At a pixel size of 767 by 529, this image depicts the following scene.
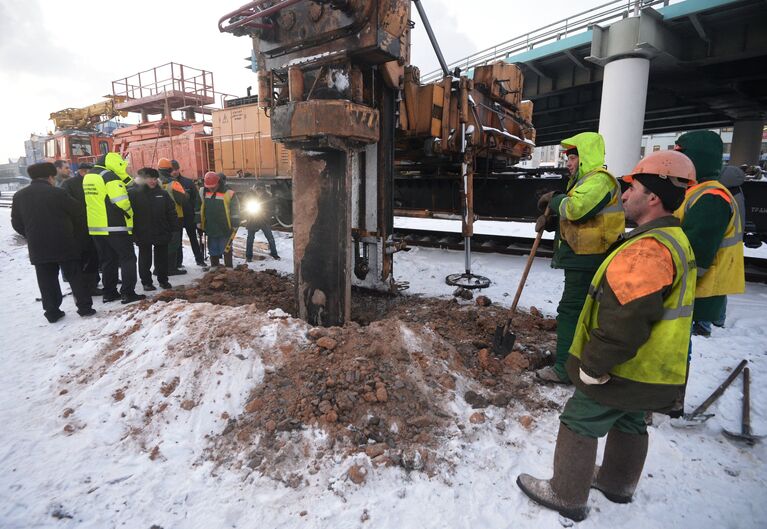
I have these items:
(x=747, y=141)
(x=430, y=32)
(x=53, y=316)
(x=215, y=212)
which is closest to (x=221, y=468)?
(x=53, y=316)

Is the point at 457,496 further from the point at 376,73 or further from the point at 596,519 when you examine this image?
the point at 376,73

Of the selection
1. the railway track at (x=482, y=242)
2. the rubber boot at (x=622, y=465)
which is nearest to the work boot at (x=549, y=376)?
the rubber boot at (x=622, y=465)

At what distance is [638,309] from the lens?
5.37ft

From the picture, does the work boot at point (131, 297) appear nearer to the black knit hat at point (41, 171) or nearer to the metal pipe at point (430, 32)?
the black knit hat at point (41, 171)

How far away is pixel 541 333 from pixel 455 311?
3.08ft

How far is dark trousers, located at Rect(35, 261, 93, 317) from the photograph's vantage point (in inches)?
185

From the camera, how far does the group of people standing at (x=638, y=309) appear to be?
65.9 inches

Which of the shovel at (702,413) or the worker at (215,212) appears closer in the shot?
the shovel at (702,413)

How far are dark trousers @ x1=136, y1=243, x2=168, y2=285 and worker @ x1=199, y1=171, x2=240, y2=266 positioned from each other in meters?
0.88

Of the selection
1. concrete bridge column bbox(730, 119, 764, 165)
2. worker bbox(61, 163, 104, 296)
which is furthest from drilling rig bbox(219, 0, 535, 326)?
concrete bridge column bbox(730, 119, 764, 165)

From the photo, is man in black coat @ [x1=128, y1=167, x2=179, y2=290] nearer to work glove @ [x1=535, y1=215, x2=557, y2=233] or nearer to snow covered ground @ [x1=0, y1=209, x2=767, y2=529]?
snow covered ground @ [x1=0, y1=209, x2=767, y2=529]

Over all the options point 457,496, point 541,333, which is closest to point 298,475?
point 457,496

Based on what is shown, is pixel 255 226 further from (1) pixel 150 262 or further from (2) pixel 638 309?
(2) pixel 638 309

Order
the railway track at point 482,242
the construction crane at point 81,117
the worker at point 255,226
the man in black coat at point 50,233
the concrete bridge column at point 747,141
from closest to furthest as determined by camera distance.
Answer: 1. the man in black coat at point 50,233
2. the worker at point 255,226
3. the railway track at point 482,242
4. the concrete bridge column at point 747,141
5. the construction crane at point 81,117
